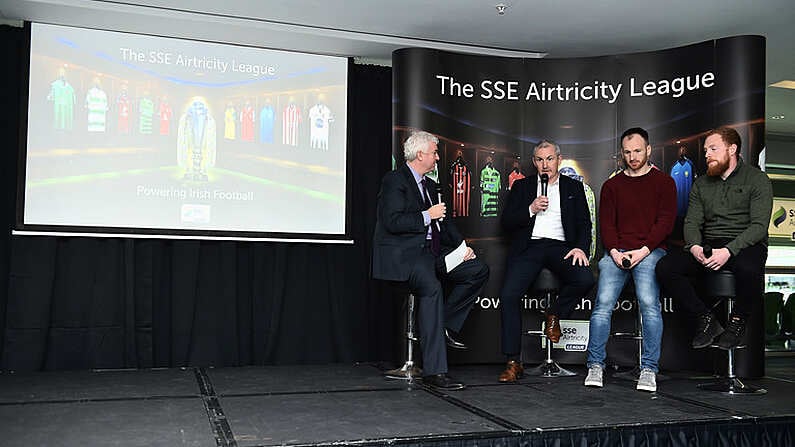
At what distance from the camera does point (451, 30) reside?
5.02m

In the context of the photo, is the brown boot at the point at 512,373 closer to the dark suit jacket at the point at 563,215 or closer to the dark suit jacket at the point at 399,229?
the dark suit jacket at the point at 563,215

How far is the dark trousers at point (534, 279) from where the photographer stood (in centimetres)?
423

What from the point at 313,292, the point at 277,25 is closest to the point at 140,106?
the point at 277,25

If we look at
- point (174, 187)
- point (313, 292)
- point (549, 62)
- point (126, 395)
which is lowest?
point (126, 395)

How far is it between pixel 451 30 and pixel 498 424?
292cm

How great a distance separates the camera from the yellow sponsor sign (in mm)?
8195

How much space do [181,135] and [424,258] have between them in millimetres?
2016

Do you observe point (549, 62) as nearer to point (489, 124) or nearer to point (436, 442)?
point (489, 124)

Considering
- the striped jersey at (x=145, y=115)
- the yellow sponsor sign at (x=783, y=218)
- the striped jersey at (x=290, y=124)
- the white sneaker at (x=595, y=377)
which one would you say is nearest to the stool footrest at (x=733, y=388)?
the white sneaker at (x=595, y=377)

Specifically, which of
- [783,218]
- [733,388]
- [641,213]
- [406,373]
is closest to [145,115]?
[406,373]

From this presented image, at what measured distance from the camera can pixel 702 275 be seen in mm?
4016

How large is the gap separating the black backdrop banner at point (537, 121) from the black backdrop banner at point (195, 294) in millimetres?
719

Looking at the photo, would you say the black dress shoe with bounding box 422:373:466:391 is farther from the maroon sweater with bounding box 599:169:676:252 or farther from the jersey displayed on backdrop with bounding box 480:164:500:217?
the jersey displayed on backdrop with bounding box 480:164:500:217

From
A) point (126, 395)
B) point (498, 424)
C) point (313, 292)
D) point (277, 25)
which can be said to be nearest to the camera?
point (498, 424)
